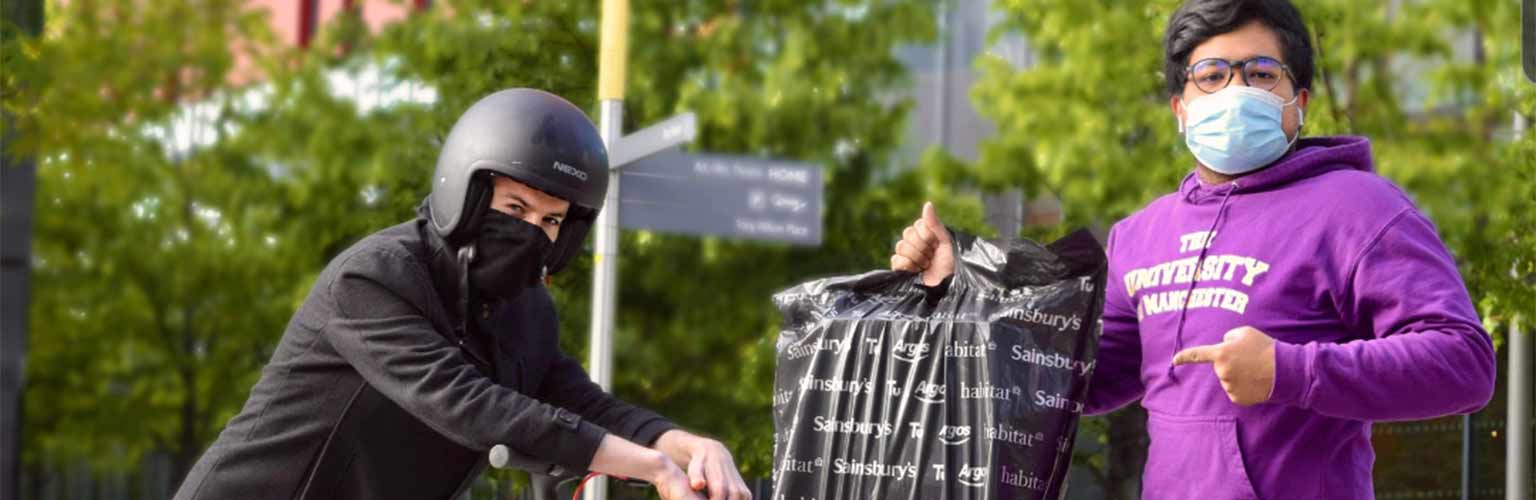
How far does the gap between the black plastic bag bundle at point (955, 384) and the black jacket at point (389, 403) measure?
1.03 feet

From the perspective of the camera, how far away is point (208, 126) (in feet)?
62.0

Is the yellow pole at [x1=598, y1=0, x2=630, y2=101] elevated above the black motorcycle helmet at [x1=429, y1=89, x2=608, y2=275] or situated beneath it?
elevated above

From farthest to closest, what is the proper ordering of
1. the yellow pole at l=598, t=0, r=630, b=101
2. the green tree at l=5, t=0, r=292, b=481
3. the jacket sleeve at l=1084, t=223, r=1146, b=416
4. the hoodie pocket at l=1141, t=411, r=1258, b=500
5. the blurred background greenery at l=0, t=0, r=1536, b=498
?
the green tree at l=5, t=0, r=292, b=481
the blurred background greenery at l=0, t=0, r=1536, b=498
the yellow pole at l=598, t=0, r=630, b=101
the jacket sleeve at l=1084, t=223, r=1146, b=416
the hoodie pocket at l=1141, t=411, r=1258, b=500

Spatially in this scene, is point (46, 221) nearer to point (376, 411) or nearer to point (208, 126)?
point (208, 126)

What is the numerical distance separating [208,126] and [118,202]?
A: 0.99 metres

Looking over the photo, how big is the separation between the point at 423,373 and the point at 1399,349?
129 cm

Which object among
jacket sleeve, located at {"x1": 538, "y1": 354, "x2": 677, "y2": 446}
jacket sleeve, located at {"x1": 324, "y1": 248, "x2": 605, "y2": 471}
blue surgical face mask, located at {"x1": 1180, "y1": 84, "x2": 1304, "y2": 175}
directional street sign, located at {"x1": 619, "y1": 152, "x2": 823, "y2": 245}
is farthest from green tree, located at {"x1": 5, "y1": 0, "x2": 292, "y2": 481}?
blue surgical face mask, located at {"x1": 1180, "y1": 84, "x2": 1304, "y2": 175}

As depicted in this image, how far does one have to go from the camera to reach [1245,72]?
3.27 metres

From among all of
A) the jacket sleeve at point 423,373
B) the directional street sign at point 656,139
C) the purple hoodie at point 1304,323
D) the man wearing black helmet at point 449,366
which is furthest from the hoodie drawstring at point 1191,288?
the directional street sign at point 656,139

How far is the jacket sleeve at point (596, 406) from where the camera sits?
324cm

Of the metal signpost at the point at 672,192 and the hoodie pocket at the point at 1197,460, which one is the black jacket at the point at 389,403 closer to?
the hoodie pocket at the point at 1197,460

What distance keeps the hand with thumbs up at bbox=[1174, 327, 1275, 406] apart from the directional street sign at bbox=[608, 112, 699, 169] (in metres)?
7.51

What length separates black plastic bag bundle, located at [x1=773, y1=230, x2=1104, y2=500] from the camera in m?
3.27

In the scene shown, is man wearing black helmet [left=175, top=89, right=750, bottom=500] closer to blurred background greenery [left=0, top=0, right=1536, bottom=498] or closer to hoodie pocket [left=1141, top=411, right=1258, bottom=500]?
hoodie pocket [left=1141, top=411, right=1258, bottom=500]
